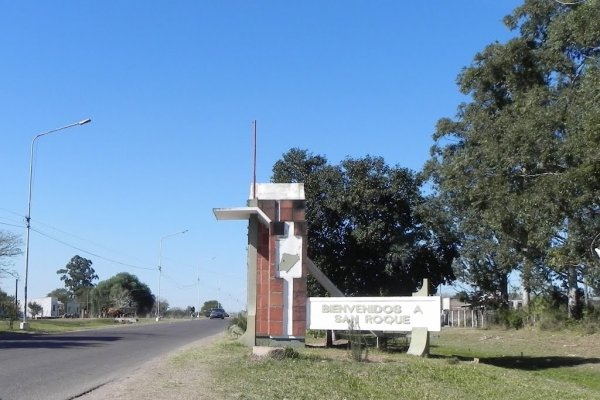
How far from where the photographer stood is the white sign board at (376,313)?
1762 centimetres

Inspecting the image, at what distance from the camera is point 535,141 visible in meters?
24.5

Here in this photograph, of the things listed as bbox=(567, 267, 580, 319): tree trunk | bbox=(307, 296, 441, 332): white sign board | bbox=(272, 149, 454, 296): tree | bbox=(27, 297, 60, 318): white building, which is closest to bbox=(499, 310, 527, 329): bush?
bbox=(567, 267, 580, 319): tree trunk

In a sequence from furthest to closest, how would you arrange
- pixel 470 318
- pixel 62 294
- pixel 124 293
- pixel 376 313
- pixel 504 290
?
pixel 62 294, pixel 124 293, pixel 470 318, pixel 504 290, pixel 376 313

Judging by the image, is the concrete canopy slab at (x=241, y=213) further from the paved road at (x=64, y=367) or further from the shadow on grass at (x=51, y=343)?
the shadow on grass at (x=51, y=343)

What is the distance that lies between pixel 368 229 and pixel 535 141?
652cm

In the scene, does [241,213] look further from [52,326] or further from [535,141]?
[52,326]

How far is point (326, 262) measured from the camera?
25.1 m

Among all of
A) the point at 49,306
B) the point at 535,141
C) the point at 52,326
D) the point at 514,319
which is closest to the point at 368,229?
the point at 535,141

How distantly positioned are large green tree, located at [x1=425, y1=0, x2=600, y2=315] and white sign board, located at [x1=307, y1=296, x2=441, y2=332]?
5.26 meters

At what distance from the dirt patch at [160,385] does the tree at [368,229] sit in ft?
35.7

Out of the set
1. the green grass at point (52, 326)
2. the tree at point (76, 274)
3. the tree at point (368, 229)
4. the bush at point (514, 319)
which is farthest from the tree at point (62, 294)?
the tree at point (368, 229)

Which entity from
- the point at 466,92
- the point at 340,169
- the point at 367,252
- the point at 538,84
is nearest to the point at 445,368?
the point at 367,252

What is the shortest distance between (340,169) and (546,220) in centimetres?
733

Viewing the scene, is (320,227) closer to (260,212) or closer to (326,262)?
(326,262)
